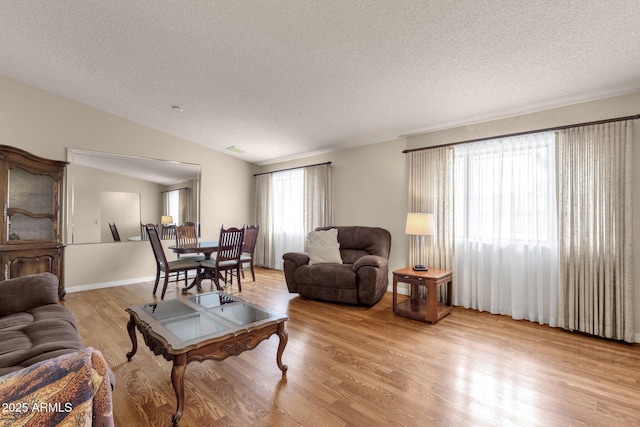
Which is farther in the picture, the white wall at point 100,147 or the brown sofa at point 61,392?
the white wall at point 100,147

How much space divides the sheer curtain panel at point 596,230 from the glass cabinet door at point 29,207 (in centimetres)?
622

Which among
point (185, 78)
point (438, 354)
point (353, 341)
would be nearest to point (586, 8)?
point (438, 354)

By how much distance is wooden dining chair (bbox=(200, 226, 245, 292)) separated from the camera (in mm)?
4500

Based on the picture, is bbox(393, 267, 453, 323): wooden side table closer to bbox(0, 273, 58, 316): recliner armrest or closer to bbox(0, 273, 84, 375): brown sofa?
bbox(0, 273, 84, 375): brown sofa

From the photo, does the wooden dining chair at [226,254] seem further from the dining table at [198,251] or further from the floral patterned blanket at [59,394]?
the floral patterned blanket at [59,394]

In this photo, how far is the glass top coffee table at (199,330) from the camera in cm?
170

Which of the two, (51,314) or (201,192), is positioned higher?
(201,192)

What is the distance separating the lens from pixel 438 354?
254 cm

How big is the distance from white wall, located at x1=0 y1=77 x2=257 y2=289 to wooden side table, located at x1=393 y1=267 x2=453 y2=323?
4158mm

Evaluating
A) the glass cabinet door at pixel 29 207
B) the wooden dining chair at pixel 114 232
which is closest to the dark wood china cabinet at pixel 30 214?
the glass cabinet door at pixel 29 207

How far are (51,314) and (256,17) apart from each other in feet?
8.91

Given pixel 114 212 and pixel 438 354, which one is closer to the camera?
pixel 438 354

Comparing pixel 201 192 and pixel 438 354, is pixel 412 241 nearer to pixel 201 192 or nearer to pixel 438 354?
pixel 438 354

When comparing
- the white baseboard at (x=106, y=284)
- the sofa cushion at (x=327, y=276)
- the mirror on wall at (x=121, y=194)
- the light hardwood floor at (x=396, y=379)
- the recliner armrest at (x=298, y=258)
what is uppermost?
the mirror on wall at (x=121, y=194)
